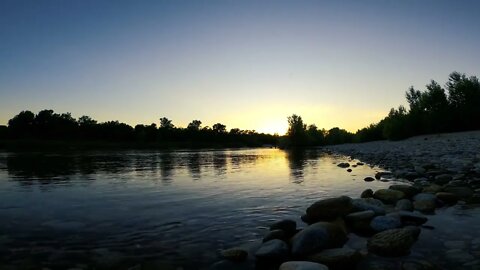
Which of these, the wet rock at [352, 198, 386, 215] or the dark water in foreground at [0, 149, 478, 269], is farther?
the wet rock at [352, 198, 386, 215]

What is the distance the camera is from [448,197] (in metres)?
10.5

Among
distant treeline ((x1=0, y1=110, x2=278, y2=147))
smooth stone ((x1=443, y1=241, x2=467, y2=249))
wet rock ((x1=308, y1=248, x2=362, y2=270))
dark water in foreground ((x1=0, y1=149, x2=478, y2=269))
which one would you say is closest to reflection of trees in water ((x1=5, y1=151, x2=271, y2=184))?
dark water in foreground ((x1=0, y1=149, x2=478, y2=269))

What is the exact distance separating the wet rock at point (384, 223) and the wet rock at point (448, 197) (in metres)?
3.38

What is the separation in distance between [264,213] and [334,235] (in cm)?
370

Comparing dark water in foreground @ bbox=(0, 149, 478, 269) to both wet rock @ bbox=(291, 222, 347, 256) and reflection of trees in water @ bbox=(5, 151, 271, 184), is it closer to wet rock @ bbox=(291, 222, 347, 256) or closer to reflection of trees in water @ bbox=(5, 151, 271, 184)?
wet rock @ bbox=(291, 222, 347, 256)

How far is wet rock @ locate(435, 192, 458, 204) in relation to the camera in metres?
10.5

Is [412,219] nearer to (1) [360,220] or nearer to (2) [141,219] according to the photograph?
(1) [360,220]

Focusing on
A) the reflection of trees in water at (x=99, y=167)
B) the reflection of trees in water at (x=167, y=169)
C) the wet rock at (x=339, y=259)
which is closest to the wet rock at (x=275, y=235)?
the wet rock at (x=339, y=259)

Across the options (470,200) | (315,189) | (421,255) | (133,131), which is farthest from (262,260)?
(133,131)

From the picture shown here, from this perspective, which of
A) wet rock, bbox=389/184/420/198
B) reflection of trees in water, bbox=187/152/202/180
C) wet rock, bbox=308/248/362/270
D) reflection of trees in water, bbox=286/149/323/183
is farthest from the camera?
reflection of trees in water, bbox=187/152/202/180

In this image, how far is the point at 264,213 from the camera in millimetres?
10570

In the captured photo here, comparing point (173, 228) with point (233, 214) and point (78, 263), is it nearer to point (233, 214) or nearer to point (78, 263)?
point (233, 214)

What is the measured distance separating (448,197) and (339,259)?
631cm

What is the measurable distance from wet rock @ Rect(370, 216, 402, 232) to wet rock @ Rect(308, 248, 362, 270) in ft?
6.18
